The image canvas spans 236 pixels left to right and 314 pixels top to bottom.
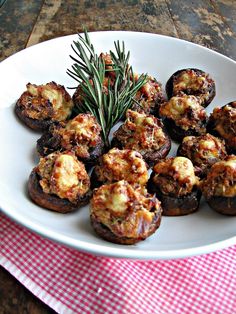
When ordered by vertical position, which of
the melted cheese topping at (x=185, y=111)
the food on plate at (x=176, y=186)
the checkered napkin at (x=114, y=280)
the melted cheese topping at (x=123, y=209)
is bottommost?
the checkered napkin at (x=114, y=280)

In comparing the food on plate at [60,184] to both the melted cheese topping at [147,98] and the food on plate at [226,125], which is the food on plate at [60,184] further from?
the food on plate at [226,125]

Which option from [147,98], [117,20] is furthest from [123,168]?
[117,20]

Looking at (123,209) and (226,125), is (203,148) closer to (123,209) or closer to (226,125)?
(226,125)

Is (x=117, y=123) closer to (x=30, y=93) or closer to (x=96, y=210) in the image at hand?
(x=30, y=93)

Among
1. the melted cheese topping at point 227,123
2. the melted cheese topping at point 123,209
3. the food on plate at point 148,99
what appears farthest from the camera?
the food on plate at point 148,99

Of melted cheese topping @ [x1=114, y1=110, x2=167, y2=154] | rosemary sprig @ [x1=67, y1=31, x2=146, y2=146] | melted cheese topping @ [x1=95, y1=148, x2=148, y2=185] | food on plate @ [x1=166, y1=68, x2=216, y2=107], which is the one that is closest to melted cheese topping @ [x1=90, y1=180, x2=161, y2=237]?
melted cheese topping @ [x1=95, y1=148, x2=148, y2=185]

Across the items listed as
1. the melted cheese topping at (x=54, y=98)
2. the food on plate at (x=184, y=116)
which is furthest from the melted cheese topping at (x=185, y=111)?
the melted cheese topping at (x=54, y=98)

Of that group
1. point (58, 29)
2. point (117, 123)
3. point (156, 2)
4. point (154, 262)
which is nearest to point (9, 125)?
point (117, 123)
